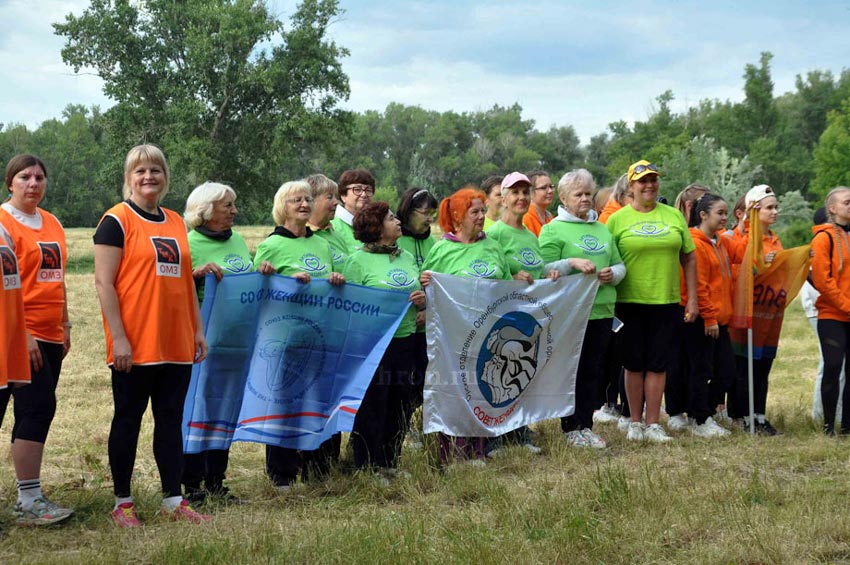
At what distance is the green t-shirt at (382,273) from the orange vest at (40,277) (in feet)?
6.54

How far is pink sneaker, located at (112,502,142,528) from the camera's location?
564 cm

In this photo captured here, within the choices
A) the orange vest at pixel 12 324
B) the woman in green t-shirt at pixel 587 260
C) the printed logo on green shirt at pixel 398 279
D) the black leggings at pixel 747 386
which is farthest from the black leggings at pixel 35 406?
the black leggings at pixel 747 386

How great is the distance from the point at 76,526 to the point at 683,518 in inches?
139

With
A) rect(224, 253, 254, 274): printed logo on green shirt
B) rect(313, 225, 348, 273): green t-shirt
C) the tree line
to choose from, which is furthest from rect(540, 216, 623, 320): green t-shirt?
the tree line

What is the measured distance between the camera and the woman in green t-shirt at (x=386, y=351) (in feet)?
23.0

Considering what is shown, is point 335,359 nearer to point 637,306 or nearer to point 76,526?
point 76,526

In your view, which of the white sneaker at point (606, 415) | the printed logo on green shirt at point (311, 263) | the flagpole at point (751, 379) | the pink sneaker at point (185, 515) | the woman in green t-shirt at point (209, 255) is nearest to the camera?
the pink sneaker at point (185, 515)

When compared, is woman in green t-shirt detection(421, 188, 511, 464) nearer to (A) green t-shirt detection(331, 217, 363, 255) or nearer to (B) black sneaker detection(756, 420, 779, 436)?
(A) green t-shirt detection(331, 217, 363, 255)

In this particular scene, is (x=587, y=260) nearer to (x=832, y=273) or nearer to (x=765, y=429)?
(x=832, y=273)

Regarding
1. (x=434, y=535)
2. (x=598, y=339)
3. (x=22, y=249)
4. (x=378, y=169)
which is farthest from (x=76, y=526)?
(x=378, y=169)

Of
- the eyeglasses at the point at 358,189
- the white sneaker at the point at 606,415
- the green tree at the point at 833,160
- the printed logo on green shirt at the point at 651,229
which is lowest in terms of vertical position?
the white sneaker at the point at 606,415

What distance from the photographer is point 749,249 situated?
339 inches

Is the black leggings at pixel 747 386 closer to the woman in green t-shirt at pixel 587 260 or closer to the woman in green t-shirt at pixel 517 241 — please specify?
the woman in green t-shirt at pixel 587 260

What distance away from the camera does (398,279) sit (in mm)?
7156
